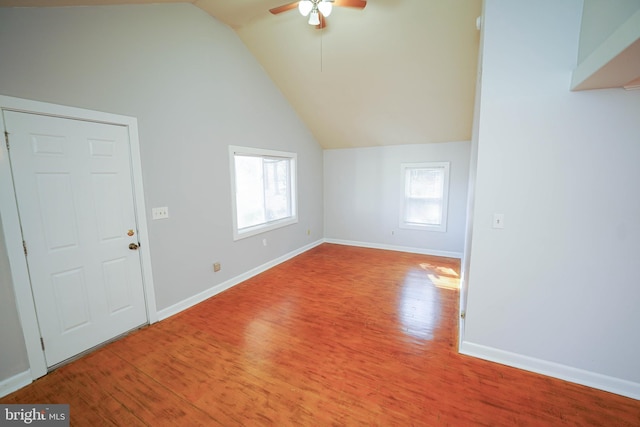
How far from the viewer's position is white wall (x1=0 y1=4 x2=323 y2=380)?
191 centimetres

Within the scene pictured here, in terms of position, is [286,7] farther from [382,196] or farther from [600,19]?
[382,196]

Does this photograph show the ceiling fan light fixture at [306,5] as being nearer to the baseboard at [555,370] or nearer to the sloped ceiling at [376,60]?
the sloped ceiling at [376,60]

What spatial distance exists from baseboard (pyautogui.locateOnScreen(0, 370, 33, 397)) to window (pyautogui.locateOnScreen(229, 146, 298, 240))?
87.2 inches

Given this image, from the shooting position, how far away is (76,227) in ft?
7.10

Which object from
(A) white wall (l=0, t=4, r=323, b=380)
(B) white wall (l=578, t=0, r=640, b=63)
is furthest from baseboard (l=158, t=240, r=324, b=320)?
(B) white wall (l=578, t=0, r=640, b=63)

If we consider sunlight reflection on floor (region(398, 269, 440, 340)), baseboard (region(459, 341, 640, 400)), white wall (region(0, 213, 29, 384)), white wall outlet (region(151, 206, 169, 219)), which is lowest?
sunlight reflection on floor (region(398, 269, 440, 340))

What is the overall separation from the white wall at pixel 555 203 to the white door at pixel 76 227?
10.6 feet

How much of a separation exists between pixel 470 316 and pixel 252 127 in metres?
3.65

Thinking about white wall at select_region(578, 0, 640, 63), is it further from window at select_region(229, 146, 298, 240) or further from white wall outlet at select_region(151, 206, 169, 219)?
white wall outlet at select_region(151, 206, 169, 219)

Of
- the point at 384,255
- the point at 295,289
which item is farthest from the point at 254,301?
the point at 384,255

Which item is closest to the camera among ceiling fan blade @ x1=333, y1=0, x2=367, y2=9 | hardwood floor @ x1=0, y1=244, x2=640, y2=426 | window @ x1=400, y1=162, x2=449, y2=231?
hardwood floor @ x1=0, y1=244, x2=640, y2=426

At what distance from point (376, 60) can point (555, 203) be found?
109 inches

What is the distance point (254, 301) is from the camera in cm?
322

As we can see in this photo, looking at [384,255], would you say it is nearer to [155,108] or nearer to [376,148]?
[376,148]
